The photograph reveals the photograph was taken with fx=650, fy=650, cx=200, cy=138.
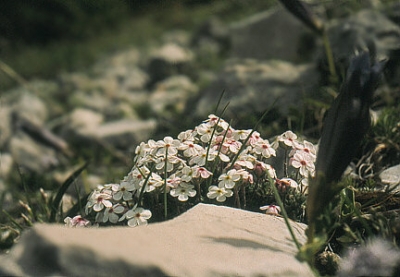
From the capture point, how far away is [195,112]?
205 inches

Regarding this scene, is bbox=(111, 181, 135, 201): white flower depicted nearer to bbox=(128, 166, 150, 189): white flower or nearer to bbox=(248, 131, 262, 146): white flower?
bbox=(128, 166, 150, 189): white flower

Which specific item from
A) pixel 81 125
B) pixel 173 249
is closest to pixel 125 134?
pixel 81 125

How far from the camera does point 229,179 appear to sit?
101 inches

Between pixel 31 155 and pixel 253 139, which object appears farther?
pixel 31 155

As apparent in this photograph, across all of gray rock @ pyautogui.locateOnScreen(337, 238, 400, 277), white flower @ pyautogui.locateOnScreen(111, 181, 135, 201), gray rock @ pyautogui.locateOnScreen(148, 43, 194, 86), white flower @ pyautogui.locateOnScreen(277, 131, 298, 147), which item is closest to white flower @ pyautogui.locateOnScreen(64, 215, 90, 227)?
white flower @ pyautogui.locateOnScreen(111, 181, 135, 201)

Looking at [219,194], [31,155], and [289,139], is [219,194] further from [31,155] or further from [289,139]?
[31,155]

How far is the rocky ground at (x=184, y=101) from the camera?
209 centimetres

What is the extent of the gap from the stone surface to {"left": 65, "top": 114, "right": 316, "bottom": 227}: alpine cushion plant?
26 centimetres

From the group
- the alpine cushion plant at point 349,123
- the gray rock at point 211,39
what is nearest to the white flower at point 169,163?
the alpine cushion plant at point 349,123

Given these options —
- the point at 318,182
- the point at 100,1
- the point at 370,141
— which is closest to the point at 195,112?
the point at 370,141

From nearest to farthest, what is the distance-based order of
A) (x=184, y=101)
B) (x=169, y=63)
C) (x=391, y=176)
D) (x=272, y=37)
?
1. (x=391, y=176)
2. (x=272, y=37)
3. (x=184, y=101)
4. (x=169, y=63)

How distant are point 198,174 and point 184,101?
3908 millimetres

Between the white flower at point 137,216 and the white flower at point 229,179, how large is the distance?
1.03 feet

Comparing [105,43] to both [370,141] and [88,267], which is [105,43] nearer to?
[370,141]
